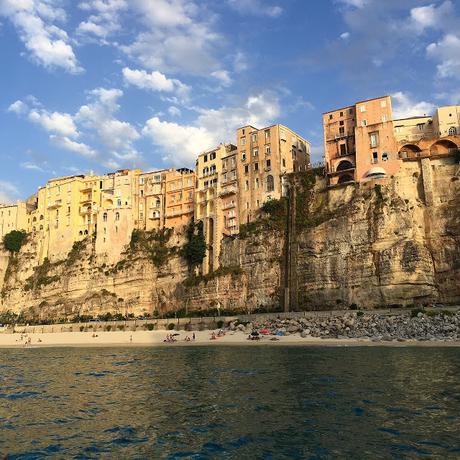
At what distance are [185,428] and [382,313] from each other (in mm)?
40150

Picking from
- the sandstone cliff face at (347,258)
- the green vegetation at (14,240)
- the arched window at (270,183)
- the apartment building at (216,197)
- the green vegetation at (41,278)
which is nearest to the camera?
the sandstone cliff face at (347,258)

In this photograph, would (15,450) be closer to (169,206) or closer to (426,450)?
(426,450)

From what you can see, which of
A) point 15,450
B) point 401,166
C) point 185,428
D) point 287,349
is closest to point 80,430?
point 15,450

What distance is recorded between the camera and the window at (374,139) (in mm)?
66875

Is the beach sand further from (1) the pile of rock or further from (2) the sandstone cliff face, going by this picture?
(2) the sandstone cliff face

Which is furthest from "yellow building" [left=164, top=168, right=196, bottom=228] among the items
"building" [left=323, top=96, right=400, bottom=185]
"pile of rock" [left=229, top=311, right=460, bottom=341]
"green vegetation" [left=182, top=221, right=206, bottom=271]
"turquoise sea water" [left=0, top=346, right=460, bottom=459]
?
"turquoise sea water" [left=0, top=346, right=460, bottom=459]

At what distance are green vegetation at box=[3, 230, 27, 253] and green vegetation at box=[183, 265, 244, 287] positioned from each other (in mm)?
44750

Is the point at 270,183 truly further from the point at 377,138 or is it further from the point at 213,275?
the point at 377,138

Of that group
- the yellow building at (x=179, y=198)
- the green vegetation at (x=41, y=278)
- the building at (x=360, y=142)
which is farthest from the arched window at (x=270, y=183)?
the green vegetation at (x=41, y=278)

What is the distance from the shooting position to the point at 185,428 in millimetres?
16875

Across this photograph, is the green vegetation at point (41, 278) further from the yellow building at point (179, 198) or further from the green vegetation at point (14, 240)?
the yellow building at point (179, 198)

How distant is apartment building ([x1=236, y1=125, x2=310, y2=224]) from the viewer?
7744cm

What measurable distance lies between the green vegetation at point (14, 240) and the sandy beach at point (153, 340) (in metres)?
31.2

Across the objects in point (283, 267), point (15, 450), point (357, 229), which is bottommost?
point (15, 450)
